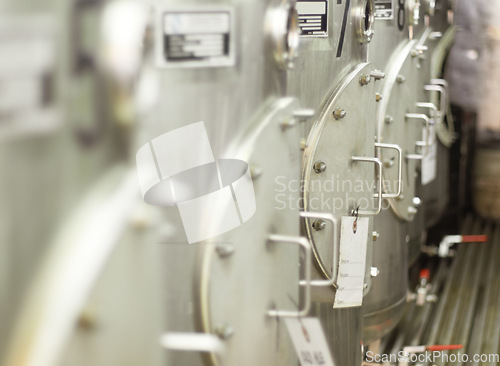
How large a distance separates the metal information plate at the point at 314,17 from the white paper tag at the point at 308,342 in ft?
2.45

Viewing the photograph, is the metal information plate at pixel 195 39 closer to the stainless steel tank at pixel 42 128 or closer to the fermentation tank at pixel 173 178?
the fermentation tank at pixel 173 178

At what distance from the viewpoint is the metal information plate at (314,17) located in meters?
1.87

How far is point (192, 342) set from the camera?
45.3 inches

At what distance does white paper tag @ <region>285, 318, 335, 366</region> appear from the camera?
1.49 m

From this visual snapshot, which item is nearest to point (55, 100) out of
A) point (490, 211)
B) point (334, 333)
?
point (334, 333)

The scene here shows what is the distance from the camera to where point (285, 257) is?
1446 millimetres

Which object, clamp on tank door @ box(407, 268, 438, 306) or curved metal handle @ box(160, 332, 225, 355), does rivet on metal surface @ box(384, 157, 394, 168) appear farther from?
curved metal handle @ box(160, 332, 225, 355)

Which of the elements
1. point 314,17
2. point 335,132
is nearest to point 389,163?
point 335,132

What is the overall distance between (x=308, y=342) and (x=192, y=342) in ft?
1.42

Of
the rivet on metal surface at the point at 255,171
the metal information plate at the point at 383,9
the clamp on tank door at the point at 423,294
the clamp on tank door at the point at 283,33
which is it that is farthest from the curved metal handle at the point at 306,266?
the clamp on tank door at the point at 423,294

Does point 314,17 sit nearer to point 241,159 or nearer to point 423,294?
point 241,159

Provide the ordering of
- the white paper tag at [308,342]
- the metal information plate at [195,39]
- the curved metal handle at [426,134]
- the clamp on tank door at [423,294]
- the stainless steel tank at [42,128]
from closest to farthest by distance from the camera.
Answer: the stainless steel tank at [42,128]
the metal information plate at [195,39]
the white paper tag at [308,342]
the curved metal handle at [426,134]
the clamp on tank door at [423,294]

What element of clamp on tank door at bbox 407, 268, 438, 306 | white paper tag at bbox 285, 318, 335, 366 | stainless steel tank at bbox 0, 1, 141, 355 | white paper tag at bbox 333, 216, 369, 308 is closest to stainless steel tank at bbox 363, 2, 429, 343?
white paper tag at bbox 333, 216, 369, 308

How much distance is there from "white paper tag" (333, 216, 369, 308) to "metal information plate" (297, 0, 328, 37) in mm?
520
